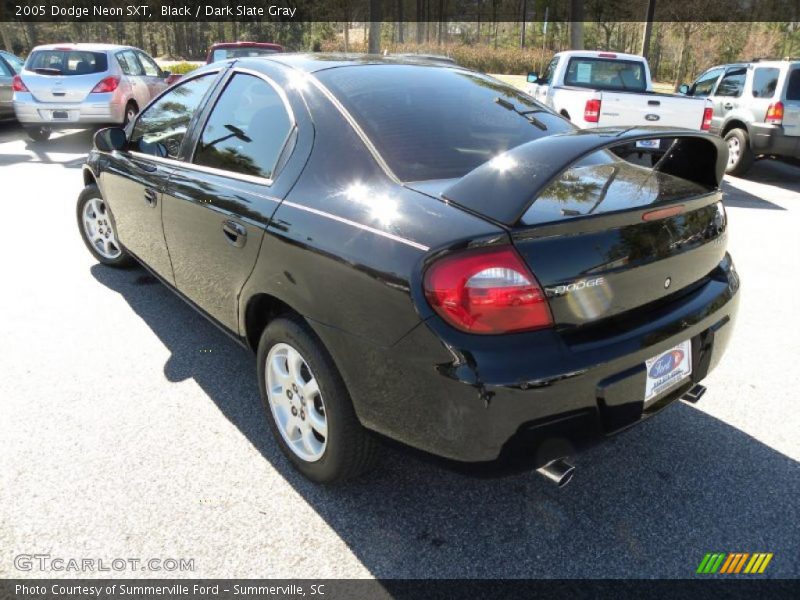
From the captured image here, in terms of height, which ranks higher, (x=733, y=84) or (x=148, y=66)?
(x=148, y=66)

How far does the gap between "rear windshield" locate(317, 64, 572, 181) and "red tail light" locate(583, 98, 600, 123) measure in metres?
5.42

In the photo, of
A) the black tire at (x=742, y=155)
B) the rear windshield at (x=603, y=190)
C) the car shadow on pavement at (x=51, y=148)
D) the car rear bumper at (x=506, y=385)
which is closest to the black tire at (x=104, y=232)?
the car rear bumper at (x=506, y=385)

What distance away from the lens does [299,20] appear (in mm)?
43406

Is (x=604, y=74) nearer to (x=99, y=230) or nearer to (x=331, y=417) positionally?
(x=99, y=230)

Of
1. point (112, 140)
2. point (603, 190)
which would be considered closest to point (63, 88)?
point (112, 140)

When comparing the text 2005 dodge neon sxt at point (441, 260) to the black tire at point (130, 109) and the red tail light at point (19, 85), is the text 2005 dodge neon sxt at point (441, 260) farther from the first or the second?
the red tail light at point (19, 85)

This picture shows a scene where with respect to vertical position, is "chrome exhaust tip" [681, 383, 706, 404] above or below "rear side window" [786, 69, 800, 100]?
below

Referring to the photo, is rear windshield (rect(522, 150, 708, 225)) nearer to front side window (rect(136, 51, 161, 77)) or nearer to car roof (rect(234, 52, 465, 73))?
car roof (rect(234, 52, 465, 73))

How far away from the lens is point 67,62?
10445 mm

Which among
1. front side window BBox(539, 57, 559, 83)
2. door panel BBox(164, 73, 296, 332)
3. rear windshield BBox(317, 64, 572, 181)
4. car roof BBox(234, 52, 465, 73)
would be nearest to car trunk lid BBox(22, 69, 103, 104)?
front side window BBox(539, 57, 559, 83)

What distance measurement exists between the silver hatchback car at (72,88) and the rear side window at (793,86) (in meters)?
10.7

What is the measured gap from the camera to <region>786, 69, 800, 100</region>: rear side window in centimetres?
844

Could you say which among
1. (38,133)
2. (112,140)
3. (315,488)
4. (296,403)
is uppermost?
(112,140)

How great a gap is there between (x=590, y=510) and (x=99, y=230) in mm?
4115
